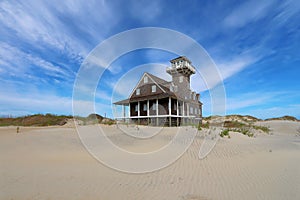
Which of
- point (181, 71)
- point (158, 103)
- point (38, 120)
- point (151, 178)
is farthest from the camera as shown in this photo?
point (181, 71)

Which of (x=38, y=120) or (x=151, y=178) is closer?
(x=151, y=178)

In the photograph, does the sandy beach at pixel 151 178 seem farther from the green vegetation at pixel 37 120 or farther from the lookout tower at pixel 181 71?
the lookout tower at pixel 181 71

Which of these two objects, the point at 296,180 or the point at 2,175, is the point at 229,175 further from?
the point at 2,175

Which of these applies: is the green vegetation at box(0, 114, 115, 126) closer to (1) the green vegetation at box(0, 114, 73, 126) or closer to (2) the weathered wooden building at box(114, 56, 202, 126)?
(1) the green vegetation at box(0, 114, 73, 126)

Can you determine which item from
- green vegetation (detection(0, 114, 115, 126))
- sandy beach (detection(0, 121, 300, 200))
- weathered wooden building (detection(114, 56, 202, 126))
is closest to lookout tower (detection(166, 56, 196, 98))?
weathered wooden building (detection(114, 56, 202, 126))

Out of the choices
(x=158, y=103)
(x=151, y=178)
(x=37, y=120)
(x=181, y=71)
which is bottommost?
(x=151, y=178)

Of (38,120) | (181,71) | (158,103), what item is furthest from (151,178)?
(181,71)

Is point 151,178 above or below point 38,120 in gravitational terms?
below

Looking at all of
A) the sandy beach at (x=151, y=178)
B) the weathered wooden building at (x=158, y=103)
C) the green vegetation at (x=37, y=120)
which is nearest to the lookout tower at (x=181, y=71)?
the weathered wooden building at (x=158, y=103)

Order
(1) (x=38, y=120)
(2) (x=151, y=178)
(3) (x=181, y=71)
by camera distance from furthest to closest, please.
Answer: (3) (x=181, y=71) → (1) (x=38, y=120) → (2) (x=151, y=178)

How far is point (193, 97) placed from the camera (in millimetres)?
29375

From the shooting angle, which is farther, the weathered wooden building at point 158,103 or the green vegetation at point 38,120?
the weathered wooden building at point 158,103

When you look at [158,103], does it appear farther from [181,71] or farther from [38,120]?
[38,120]

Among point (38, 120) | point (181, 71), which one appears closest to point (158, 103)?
point (181, 71)
